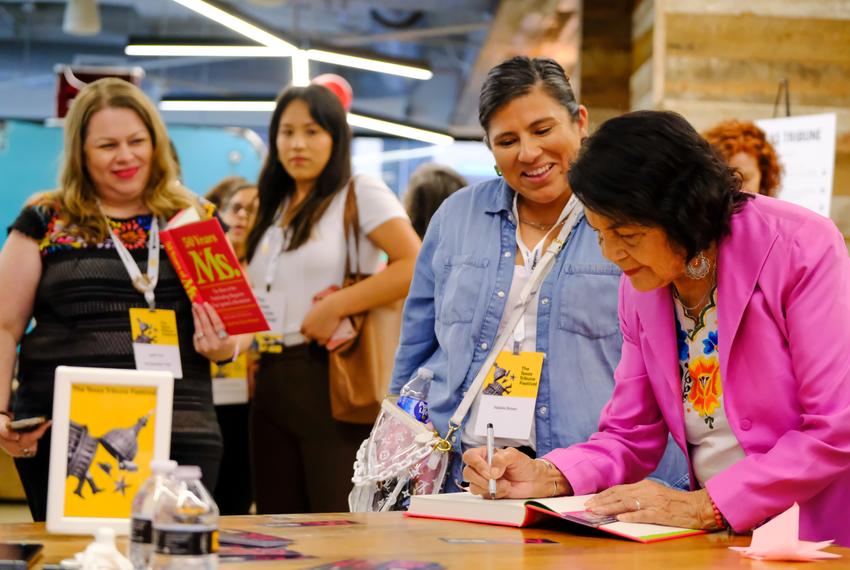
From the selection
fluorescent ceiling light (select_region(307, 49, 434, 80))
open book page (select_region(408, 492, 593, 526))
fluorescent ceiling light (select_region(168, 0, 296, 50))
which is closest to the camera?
open book page (select_region(408, 492, 593, 526))

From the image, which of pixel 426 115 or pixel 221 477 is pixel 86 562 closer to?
pixel 221 477

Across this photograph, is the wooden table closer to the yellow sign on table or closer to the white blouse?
the yellow sign on table

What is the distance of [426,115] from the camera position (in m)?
16.5

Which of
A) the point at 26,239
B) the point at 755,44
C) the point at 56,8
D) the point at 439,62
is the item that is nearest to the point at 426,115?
the point at 439,62

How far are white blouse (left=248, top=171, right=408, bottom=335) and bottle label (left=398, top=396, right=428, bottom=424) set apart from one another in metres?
1.04

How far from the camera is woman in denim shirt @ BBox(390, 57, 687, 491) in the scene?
247 centimetres

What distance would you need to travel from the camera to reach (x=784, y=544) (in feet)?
5.51

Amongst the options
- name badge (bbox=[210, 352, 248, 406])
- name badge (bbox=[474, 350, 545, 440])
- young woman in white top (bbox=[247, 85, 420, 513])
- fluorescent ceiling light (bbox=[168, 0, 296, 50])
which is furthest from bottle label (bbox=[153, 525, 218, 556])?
fluorescent ceiling light (bbox=[168, 0, 296, 50])

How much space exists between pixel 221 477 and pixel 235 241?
1116 mm

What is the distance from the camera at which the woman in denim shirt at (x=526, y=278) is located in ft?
8.12

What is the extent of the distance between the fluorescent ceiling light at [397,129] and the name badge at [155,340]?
974 centimetres

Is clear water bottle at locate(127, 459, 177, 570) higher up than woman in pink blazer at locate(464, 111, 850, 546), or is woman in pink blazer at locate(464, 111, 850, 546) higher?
woman in pink blazer at locate(464, 111, 850, 546)

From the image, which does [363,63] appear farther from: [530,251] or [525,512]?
[525,512]

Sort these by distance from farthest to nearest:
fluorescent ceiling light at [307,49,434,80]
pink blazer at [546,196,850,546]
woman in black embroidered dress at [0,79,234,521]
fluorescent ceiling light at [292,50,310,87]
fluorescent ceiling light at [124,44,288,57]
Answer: fluorescent ceiling light at [307,49,434,80] → fluorescent ceiling light at [292,50,310,87] → fluorescent ceiling light at [124,44,288,57] → woman in black embroidered dress at [0,79,234,521] → pink blazer at [546,196,850,546]
